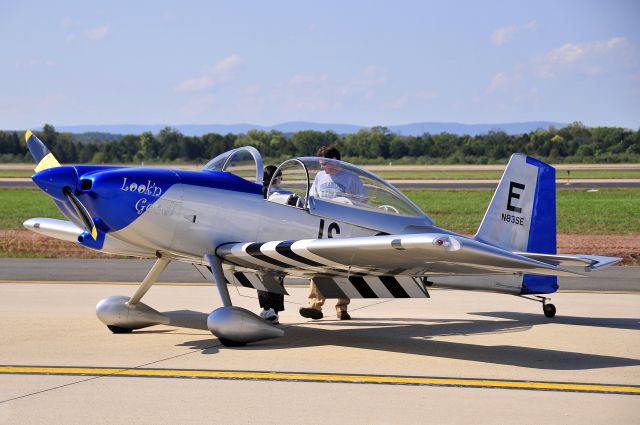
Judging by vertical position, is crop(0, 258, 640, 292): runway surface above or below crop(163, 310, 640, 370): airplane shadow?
below

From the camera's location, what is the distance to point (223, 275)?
8.94 metres

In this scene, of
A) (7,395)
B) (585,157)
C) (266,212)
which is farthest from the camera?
(585,157)

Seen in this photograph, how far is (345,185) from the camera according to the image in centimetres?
924

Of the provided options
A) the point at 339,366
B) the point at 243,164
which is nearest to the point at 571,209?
the point at 243,164

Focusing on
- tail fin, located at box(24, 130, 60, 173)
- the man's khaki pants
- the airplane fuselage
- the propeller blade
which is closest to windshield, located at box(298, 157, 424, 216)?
the airplane fuselage

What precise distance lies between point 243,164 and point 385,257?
2063 mm

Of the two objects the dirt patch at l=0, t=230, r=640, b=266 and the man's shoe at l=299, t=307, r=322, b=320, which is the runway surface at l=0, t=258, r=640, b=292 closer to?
the dirt patch at l=0, t=230, r=640, b=266

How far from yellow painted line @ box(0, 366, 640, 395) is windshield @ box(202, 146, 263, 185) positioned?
8.24ft

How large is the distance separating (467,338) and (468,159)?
8160 centimetres

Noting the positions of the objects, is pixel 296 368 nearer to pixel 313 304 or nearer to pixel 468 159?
pixel 313 304

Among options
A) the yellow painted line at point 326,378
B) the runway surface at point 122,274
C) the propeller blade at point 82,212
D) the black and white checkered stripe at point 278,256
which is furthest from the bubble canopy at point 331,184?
the runway surface at point 122,274

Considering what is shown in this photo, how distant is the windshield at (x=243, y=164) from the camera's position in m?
9.28

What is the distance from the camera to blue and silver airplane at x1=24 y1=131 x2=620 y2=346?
827 centimetres

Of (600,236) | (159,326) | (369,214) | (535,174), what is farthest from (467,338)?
(600,236)
